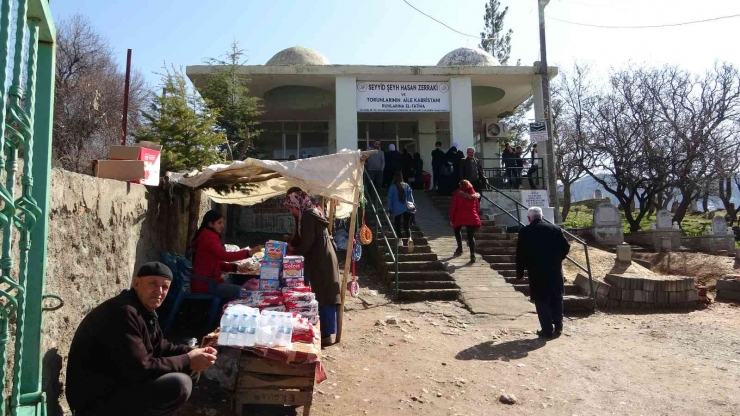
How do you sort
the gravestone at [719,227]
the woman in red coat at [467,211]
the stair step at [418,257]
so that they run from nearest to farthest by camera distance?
the stair step at [418,257], the woman in red coat at [467,211], the gravestone at [719,227]

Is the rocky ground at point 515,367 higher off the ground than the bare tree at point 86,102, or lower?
lower

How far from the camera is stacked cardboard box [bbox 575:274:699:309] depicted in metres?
8.22

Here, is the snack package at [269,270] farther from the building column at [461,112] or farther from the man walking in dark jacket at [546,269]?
the building column at [461,112]

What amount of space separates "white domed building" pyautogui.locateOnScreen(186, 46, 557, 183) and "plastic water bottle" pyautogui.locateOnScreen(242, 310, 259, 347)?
11.2 metres

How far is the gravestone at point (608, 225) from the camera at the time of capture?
A: 15785 mm

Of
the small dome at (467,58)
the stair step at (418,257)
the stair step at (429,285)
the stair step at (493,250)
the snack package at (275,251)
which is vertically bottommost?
the stair step at (429,285)

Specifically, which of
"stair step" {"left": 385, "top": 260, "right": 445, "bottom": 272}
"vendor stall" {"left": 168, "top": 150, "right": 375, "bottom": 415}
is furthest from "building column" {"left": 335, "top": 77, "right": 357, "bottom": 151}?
"vendor stall" {"left": 168, "top": 150, "right": 375, "bottom": 415}

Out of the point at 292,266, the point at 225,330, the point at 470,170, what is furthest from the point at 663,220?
the point at 225,330

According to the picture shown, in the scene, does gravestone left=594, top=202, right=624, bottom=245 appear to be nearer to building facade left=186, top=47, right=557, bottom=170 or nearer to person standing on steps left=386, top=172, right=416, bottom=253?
building facade left=186, top=47, right=557, bottom=170

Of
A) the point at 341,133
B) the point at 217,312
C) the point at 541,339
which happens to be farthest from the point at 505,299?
the point at 341,133

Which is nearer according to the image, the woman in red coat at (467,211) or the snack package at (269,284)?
the snack package at (269,284)

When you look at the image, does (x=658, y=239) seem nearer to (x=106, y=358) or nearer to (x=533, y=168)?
(x=533, y=168)

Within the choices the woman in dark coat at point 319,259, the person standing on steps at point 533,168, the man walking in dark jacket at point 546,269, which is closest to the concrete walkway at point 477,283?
the man walking in dark jacket at point 546,269

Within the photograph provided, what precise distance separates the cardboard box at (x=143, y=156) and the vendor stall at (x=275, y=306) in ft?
1.41
